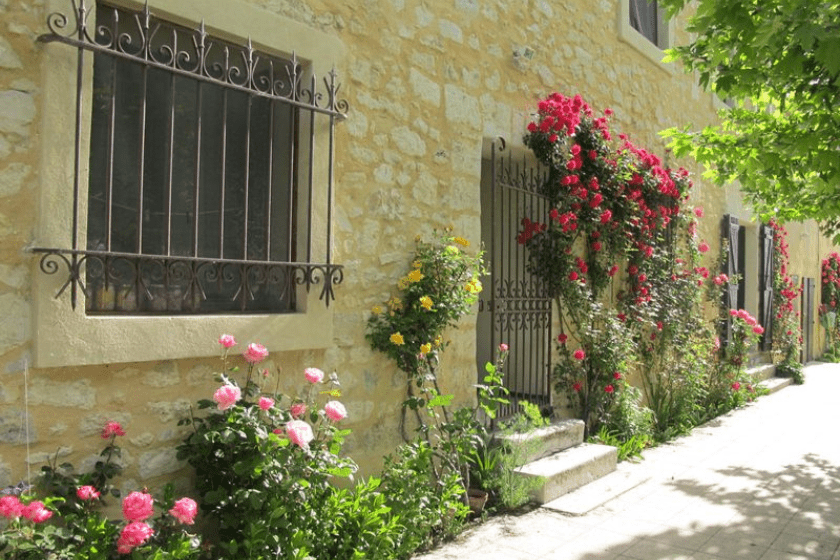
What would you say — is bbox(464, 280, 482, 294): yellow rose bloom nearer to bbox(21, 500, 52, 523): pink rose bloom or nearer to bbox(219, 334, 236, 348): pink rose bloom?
bbox(219, 334, 236, 348): pink rose bloom

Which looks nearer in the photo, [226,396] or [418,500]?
[226,396]

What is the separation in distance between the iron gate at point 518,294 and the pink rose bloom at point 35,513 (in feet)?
10.5

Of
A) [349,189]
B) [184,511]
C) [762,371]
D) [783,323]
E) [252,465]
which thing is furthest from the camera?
[783,323]

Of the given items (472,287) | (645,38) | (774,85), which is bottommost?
(472,287)

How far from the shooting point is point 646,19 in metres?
7.55

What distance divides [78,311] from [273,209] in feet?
3.78

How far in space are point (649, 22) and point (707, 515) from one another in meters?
5.34

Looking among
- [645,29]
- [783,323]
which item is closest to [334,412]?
[645,29]

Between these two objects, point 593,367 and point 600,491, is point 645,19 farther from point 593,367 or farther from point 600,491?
point 600,491

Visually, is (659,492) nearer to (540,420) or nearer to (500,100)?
(540,420)

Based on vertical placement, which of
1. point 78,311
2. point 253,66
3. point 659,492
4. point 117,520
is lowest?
point 659,492

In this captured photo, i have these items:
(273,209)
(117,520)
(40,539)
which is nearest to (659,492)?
(273,209)

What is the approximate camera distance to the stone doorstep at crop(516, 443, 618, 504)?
4.45 metres

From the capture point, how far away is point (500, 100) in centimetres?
494
